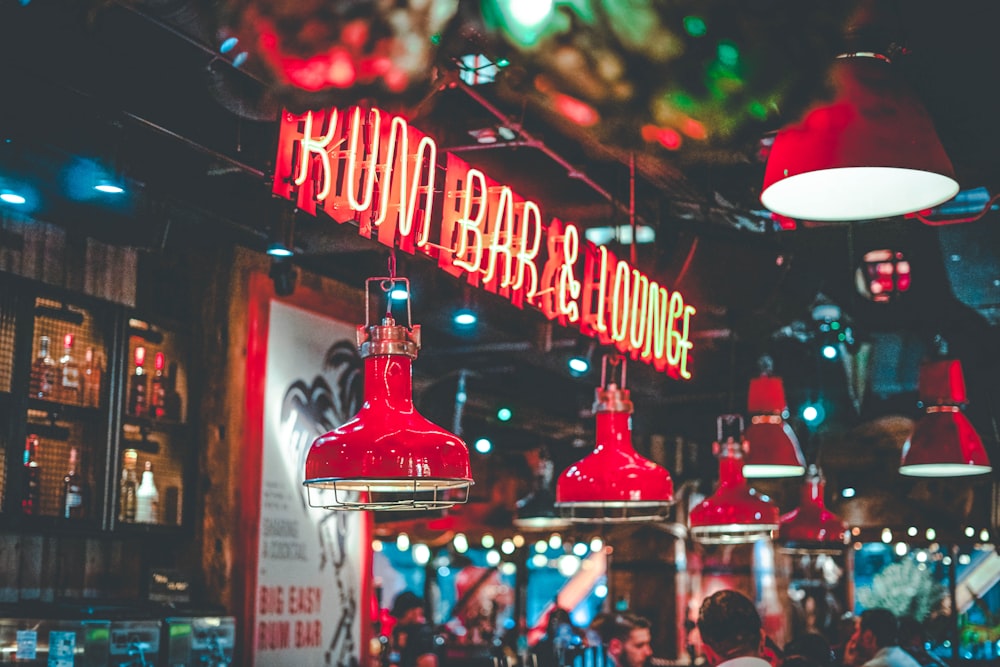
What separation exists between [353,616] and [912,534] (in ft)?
31.9

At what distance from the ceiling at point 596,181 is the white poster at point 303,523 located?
1.69 ft

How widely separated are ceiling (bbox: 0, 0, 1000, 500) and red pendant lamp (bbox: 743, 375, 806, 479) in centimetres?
57

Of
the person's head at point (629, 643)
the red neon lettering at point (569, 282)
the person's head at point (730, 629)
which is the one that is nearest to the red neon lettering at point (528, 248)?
the red neon lettering at point (569, 282)

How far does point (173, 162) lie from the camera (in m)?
4.81

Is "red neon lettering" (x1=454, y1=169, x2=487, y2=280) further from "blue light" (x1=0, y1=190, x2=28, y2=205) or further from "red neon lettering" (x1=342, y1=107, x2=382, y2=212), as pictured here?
"blue light" (x1=0, y1=190, x2=28, y2=205)

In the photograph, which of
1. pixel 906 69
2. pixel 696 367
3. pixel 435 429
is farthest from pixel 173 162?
pixel 696 367

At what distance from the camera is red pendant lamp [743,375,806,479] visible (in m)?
7.54

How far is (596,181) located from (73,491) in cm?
363

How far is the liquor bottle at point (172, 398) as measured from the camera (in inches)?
247

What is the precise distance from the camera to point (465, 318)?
7.59 m

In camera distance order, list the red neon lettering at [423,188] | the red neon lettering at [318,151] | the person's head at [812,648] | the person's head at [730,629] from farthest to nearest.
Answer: the person's head at [812,648], the person's head at [730,629], the red neon lettering at [423,188], the red neon lettering at [318,151]

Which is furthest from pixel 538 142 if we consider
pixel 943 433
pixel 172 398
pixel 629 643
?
pixel 629 643

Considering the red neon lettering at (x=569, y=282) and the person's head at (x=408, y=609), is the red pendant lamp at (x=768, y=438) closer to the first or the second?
the red neon lettering at (x=569, y=282)

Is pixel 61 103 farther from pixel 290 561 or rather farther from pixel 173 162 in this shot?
pixel 290 561
